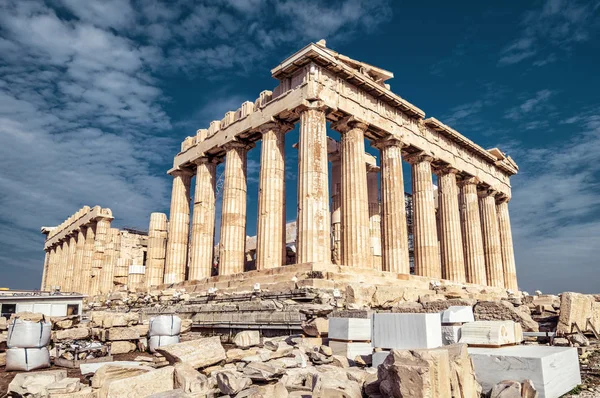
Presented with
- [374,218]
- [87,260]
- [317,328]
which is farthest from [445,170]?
[87,260]

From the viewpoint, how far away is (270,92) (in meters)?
23.1

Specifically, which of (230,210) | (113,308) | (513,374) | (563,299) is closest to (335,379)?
(513,374)

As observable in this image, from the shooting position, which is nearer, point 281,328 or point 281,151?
point 281,328

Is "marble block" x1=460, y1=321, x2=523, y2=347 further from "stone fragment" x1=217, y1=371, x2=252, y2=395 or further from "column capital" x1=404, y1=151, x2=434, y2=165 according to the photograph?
"column capital" x1=404, y1=151, x2=434, y2=165

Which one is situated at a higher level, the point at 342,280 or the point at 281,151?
the point at 281,151

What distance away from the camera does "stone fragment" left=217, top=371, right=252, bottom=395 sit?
605 cm

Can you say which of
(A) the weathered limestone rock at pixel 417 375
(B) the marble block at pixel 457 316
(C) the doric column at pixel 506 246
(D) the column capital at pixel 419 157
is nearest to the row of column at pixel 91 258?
(D) the column capital at pixel 419 157

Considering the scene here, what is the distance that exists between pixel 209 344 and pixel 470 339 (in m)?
4.56

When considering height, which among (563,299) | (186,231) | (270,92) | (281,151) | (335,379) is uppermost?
(270,92)

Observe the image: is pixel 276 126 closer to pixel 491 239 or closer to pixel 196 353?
pixel 196 353

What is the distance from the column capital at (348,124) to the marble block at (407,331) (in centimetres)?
1493

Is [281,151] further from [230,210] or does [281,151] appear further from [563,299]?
[563,299]

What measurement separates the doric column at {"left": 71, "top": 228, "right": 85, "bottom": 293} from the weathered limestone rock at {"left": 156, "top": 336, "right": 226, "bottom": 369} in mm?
37144

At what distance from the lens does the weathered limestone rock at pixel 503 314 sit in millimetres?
9703
